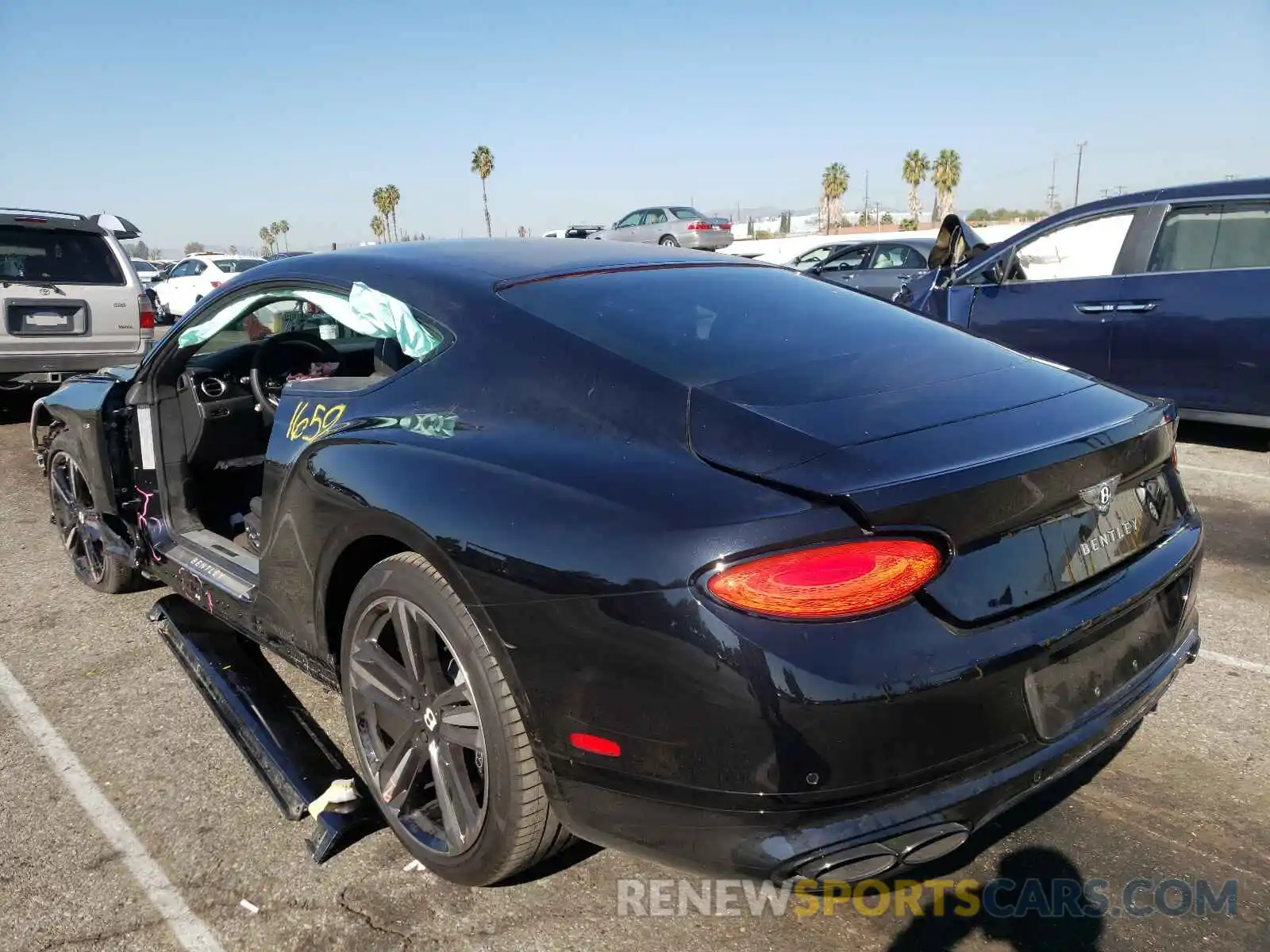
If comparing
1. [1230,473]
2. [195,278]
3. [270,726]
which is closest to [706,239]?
[195,278]

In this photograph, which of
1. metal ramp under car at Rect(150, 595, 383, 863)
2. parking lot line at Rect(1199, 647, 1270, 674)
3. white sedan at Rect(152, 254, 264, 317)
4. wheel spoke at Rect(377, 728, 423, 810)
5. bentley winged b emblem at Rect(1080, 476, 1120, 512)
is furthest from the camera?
white sedan at Rect(152, 254, 264, 317)

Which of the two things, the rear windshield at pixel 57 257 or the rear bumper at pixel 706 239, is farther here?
the rear bumper at pixel 706 239

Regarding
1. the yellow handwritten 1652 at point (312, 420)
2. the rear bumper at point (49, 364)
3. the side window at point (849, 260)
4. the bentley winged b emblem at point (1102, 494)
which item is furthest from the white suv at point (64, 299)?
the side window at point (849, 260)

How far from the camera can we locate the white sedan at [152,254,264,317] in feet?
63.7

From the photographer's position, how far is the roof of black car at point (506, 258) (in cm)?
262

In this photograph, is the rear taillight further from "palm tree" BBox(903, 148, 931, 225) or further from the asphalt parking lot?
"palm tree" BBox(903, 148, 931, 225)

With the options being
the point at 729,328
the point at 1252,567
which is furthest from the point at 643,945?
the point at 1252,567

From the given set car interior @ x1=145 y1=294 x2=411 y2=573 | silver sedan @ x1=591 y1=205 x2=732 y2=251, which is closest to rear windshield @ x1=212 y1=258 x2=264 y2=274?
silver sedan @ x1=591 y1=205 x2=732 y2=251

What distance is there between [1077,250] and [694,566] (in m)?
5.83

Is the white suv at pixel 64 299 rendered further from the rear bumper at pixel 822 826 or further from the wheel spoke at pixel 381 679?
the rear bumper at pixel 822 826

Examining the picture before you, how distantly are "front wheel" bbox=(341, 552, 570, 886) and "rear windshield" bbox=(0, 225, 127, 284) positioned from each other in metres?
7.12

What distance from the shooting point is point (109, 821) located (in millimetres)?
2568

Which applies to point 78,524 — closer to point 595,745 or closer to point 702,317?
point 702,317

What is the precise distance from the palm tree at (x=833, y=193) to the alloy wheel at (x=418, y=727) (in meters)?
53.7
